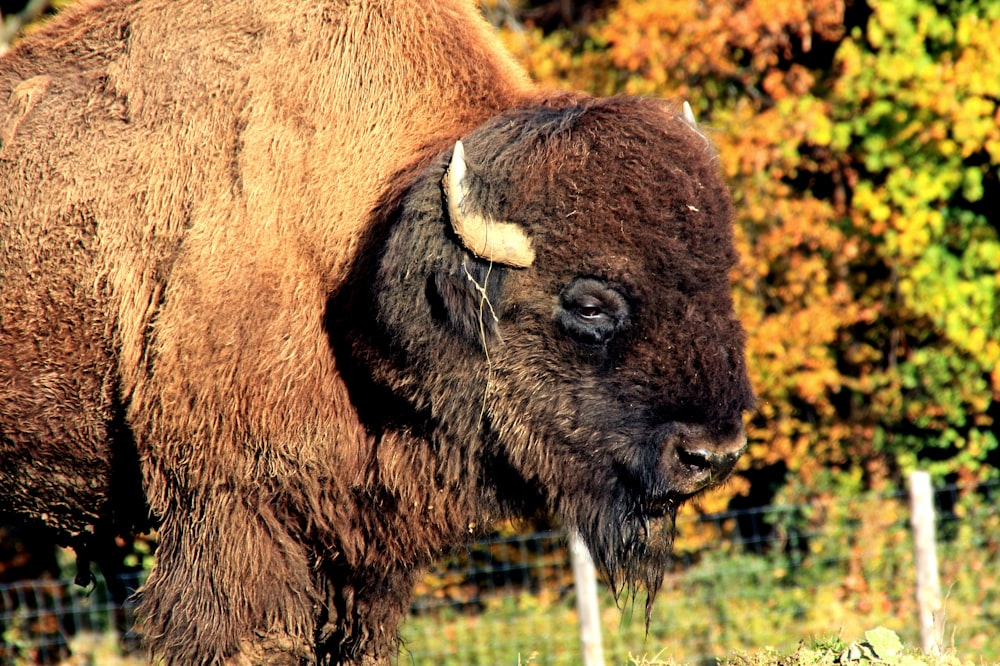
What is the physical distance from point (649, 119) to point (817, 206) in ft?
16.7

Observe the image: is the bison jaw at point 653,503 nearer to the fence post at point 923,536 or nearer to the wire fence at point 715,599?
the fence post at point 923,536

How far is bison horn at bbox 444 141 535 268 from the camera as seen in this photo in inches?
121

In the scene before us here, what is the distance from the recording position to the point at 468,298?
311 centimetres

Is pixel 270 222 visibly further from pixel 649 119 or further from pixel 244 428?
pixel 649 119

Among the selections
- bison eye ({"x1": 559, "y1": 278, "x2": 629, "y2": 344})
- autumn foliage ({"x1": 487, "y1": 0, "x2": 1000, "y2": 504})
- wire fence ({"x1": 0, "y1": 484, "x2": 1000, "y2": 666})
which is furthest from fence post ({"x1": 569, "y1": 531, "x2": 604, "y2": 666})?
bison eye ({"x1": 559, "y1": 278, "x2": 629, "y2": 344})

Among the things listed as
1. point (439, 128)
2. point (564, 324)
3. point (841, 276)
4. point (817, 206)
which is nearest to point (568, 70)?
point (817, 206)

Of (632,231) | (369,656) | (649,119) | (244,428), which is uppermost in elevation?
(649,119)

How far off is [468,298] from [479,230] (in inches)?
8.1

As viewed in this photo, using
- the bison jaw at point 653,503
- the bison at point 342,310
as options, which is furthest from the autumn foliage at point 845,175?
the bison jaw at point 653,503

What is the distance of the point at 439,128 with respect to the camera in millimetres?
3518

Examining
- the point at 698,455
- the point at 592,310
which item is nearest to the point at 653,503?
the point at 698,455

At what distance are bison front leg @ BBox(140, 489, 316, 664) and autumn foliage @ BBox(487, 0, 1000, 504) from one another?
16.1 ft

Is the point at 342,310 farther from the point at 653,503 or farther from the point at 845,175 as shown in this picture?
the point at 845,175

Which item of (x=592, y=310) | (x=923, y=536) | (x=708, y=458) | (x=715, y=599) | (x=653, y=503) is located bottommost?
(x=715, y=599)
